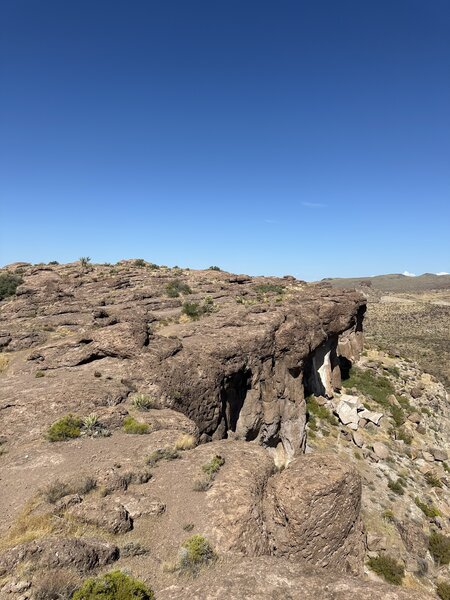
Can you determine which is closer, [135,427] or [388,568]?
[135,427]

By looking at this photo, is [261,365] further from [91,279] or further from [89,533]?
[91,279]

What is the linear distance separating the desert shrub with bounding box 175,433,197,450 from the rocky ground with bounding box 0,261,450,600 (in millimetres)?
53

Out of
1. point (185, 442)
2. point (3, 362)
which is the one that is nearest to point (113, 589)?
point (185, 442)

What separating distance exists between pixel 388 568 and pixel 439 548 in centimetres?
537

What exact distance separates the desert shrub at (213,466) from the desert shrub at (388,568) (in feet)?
35.6

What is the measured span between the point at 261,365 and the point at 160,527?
49.5ft

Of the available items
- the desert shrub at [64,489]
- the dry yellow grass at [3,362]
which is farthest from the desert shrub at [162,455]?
the dry yellow grass at [3,362]

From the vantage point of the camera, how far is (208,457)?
11930 millimetres

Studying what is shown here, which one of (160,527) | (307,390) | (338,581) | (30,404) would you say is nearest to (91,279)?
(307,390)

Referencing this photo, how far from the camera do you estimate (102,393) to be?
631 inches

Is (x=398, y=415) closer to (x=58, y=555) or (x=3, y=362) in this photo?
(x=3, y=362)

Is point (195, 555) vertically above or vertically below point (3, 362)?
below

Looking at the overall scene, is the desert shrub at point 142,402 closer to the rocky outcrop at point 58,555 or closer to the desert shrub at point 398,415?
the rocky outcrop at point 58,555

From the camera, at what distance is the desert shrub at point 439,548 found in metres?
18.5
